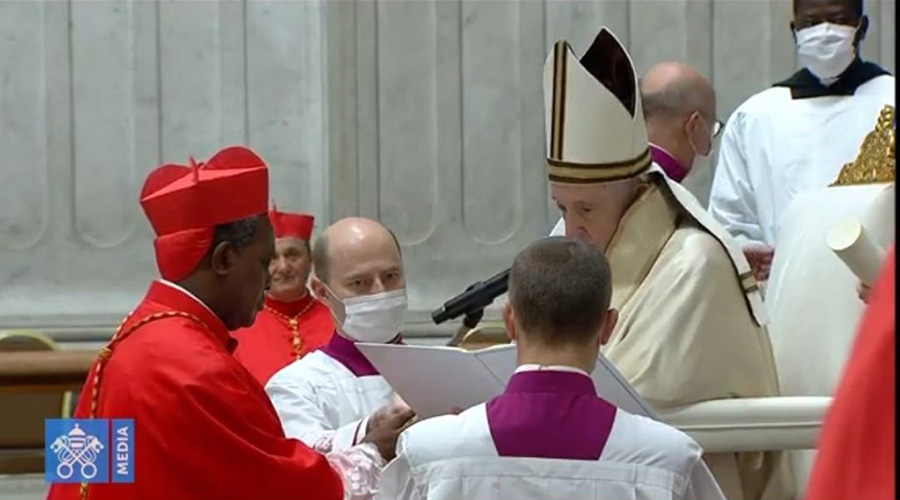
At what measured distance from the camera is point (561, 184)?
326cm

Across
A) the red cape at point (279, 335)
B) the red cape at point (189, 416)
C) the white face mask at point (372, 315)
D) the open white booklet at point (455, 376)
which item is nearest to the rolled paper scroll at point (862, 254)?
the open white booklet at point (455, 376)

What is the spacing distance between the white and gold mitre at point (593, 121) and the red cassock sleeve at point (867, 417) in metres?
Answer: 2.00

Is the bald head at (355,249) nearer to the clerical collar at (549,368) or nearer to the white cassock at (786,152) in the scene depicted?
the clerical collar at (549,368)

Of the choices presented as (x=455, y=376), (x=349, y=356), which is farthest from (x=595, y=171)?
(x=349, y=356)

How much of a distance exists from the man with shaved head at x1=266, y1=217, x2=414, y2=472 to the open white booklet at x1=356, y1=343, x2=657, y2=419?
55cm

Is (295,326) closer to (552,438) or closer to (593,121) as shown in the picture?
(593,121)

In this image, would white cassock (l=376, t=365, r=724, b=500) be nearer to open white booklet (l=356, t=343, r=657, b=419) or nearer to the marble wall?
open white booklet (l=356, t=343, r=657, b=419)

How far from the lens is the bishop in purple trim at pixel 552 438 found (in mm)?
2316

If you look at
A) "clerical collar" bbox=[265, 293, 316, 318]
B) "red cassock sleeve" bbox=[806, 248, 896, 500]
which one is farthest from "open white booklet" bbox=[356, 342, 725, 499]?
"clerical collar" bbox=[265, 293, 316, 318]

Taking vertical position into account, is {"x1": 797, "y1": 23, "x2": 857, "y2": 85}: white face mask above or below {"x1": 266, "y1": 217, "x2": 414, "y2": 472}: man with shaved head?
above

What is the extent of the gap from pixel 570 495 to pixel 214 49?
416cm

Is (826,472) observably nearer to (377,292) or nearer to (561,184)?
(561,184)

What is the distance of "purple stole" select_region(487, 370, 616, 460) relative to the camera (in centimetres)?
231

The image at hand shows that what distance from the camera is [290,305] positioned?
204 inches
